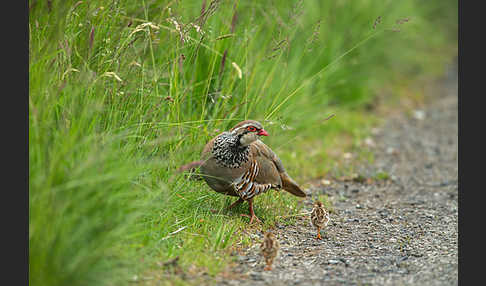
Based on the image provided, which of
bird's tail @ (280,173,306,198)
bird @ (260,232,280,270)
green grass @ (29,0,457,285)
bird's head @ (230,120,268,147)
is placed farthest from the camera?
bird's tail @ (280,173,306,198)

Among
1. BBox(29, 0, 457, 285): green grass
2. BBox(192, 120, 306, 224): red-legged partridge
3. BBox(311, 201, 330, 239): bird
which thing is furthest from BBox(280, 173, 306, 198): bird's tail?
BBox(311, 201, 330, 239): bird

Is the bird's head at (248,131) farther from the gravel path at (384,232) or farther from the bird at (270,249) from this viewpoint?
the bird at (270,249)

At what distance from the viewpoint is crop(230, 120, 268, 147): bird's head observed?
4957mm

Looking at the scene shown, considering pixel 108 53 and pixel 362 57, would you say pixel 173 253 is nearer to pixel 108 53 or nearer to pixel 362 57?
Result: pixel 108 53

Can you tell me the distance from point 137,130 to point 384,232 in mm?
2391

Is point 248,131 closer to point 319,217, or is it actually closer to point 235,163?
point 235,163

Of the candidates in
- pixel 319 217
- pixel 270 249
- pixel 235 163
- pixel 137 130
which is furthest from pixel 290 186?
pixel 137 130

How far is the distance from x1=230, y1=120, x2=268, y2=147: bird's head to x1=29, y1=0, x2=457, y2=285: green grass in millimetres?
256

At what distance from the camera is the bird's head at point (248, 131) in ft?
16.3

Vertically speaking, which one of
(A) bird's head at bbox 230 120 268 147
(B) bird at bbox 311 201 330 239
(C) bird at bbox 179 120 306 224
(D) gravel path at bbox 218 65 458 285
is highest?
(A) bird's head at bbox 230 120 268 147

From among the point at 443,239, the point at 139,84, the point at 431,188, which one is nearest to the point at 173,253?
the point at 139,84

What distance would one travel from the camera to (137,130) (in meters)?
4.63

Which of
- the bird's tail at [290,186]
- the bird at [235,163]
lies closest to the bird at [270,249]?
the bird at [235,163]

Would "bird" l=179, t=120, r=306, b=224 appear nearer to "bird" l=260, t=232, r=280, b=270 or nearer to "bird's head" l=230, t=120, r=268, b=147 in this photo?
"bird's head" l=230, t=120, r=268, b=147
